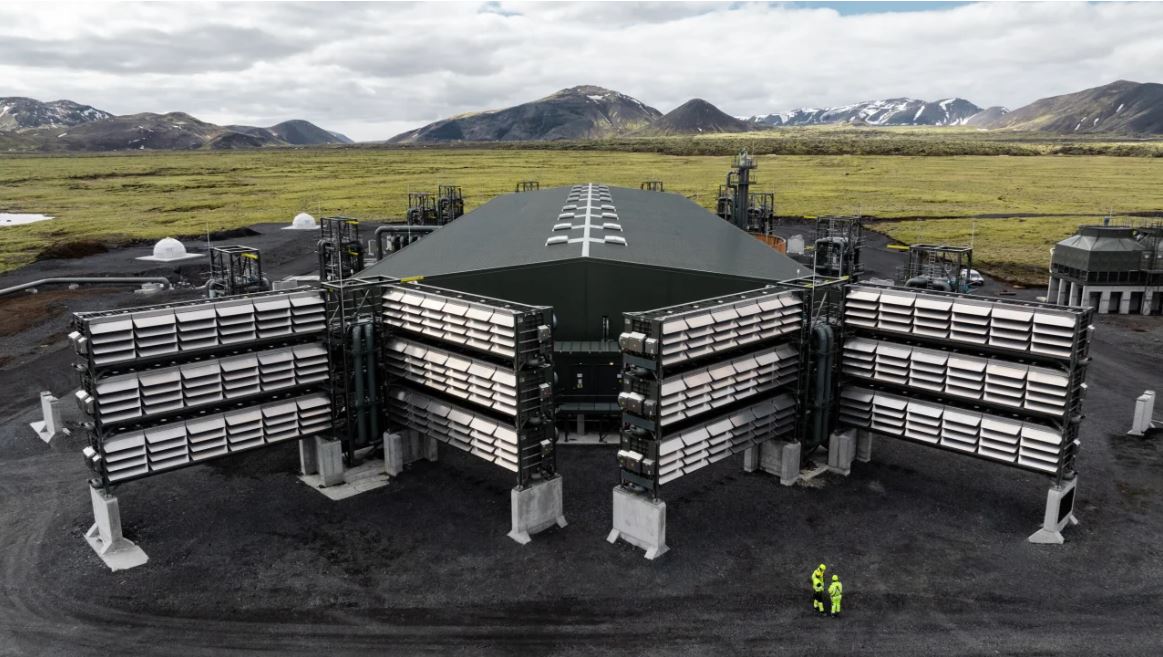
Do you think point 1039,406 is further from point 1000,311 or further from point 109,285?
point 109,285

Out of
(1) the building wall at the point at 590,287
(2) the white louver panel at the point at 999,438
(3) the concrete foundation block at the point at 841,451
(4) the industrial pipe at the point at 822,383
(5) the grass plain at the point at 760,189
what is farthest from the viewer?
(5) the grass plain at the point at 760,189

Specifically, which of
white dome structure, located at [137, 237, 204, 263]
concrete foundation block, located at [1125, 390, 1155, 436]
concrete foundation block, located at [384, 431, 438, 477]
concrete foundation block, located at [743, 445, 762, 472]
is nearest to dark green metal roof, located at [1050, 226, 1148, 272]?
concrete foundation block, located at [1125, 390, 1155, 436]

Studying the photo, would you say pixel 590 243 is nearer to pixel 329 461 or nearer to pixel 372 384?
pixel 372 384

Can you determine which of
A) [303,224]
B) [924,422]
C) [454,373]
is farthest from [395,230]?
[303,224]

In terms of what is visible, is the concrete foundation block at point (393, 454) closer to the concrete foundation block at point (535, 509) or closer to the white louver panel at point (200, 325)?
the white louver panel at point (200, 325)

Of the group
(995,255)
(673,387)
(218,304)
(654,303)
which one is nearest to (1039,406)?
(673,387)

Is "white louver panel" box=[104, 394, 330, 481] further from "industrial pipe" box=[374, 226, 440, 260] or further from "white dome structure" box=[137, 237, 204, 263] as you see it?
"white dome structure" box=[137, 237, 204, 263]

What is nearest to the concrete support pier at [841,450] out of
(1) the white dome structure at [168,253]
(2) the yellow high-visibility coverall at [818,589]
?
(2) the yellow high-visibility coverall at [818,589]
